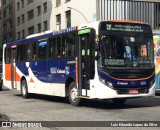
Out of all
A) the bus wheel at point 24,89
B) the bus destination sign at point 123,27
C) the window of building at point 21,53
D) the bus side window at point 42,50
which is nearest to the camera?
the bus destination sign at point 123,27

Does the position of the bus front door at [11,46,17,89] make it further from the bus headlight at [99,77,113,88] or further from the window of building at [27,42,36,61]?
the bus headlight at [99,77,113,88]

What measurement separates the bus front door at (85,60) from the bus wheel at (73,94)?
1.19 ft

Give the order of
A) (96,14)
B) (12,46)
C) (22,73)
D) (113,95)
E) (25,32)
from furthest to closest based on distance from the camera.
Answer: (25,32), (96,14), (12,46), (22,73), (113,95)

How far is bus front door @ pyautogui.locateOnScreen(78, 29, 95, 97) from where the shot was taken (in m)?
13.4

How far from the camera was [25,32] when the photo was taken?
71.4m

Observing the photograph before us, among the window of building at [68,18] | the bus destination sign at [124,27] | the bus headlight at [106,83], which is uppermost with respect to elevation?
the window of building at [68,18]

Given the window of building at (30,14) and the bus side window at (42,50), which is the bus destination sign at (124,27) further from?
the window of building at (30,14)

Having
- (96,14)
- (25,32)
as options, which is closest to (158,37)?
(96,14)

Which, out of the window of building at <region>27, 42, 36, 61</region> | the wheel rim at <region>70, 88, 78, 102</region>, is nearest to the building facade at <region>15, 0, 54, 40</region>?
the window of building at <region>27, 42, 36, 61</region>

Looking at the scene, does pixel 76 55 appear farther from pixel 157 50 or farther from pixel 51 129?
pixel 157 50

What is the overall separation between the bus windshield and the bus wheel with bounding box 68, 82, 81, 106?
192 centimetres

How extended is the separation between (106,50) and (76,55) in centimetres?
159

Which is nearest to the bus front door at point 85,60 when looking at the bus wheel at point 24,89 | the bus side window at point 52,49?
the bus side window at point 52,49

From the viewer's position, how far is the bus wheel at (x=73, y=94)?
14.5m
